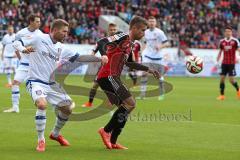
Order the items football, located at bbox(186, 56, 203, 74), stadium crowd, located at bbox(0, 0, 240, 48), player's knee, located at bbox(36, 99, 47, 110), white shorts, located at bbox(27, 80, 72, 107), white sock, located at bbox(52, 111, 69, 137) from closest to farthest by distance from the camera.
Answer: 1. player's knee, located at bbox(36, 99, 47, 110)
2. white shorts, located at bbox(27, 80, 72, 107)
3. white sock, located at bbox(52, 111, 69, 137)
4. football, located at bbox(186, 56, 203, 74)
5. stadium crowd, located at bbox(0, 0, 240, 48)

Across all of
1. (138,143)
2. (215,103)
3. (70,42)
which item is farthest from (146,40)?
(70,42)

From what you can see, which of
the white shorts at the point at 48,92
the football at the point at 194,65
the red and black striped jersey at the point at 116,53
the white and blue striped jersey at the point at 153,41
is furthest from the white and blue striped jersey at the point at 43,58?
the white and blue striped jersey at the point at 153,41

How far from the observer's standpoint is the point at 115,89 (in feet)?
35.6

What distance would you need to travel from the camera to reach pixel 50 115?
1570cm

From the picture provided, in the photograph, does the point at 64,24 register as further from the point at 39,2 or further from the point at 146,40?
the point at 39,2

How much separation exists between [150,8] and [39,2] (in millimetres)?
9410

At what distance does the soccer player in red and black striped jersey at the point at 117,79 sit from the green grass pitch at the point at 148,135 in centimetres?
35

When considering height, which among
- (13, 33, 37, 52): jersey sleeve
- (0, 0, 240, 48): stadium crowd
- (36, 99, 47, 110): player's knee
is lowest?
(0, 0, 240, 48): stadium crowd

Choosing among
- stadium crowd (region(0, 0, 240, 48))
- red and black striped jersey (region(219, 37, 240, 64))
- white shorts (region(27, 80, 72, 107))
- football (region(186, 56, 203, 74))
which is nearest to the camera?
white shorts (region(27, 80, 72, 107))

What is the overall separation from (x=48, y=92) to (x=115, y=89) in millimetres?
1177

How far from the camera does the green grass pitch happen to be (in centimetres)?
1003

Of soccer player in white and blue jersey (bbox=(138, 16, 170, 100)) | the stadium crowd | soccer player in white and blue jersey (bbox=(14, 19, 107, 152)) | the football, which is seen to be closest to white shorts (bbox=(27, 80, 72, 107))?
soccer player in white and blue jersey (bbox=(14, 19, 107, 152))

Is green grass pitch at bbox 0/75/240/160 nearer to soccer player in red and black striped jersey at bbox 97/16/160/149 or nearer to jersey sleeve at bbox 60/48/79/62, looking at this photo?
soccer player in red and black striped jersey at bbox 97/16/160/149

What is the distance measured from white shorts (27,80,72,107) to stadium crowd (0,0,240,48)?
27.1 meters
